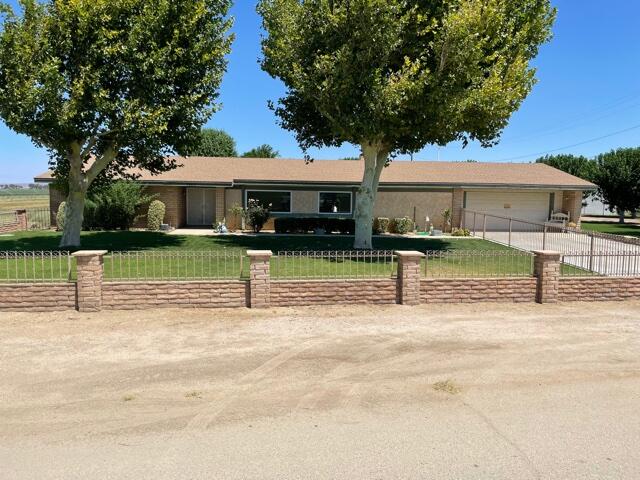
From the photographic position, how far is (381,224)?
24.4 meters

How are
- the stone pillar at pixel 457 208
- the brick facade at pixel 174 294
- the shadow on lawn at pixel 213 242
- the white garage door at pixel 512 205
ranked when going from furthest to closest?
the white garage door at pixel 512 205, the stone pillar at pixel 457 208, the shadow on lawn at pixel 213 242, the brick facade at pixel 174 294

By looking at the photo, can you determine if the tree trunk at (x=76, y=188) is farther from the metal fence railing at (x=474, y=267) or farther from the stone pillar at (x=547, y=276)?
the stone pillar at (x=547, y=276)

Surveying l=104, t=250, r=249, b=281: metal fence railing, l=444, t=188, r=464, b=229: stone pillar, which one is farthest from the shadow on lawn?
l=444, t=188, r=464, b=229: stone pillar

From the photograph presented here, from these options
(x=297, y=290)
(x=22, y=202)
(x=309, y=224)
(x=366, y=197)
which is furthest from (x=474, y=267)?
(x=22, y=202)

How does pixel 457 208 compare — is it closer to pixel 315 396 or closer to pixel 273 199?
pixel 273 199

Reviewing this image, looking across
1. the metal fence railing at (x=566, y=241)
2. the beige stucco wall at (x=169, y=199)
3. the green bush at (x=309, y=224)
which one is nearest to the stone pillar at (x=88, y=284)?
the metal fence railing at (x=566, y=241)

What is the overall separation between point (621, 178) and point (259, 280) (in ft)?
124

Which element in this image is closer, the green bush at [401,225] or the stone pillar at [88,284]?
the stone pillar at [88,284]

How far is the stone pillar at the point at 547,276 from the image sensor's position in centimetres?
1046

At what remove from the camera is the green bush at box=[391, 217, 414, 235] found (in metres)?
24.2

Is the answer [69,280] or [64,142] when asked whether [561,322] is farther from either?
[64,142]

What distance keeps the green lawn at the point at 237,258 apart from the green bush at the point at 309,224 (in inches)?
63.7

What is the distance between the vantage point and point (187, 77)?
14898 millimetres

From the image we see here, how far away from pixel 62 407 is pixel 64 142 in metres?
11.2
